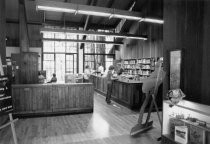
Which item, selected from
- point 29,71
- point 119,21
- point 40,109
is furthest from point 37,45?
point 40,109

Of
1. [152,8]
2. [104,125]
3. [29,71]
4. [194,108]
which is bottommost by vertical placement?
[104,125]

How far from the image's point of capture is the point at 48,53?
15180mm

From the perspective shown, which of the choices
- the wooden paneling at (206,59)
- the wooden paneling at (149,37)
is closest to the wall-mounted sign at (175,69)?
the wooden paneling at (206,59)

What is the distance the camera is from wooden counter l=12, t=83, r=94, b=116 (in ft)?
18.2

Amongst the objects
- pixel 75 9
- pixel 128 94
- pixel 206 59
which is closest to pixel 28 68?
pixel 75 9

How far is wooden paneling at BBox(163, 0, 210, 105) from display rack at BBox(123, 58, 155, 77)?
26.2 ft

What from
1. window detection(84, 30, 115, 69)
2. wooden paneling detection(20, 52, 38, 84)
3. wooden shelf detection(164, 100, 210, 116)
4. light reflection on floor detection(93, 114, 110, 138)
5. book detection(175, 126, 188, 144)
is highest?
window detection(84, 30, 115, 69)

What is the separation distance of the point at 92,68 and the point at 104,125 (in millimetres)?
11821

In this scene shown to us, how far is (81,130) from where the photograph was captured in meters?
4.47

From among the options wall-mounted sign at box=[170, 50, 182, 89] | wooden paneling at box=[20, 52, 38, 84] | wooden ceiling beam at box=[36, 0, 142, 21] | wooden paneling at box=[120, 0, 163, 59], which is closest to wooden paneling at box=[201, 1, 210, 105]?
wall-mounted sign at box=[170, 50, 182, 89]

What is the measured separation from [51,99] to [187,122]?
173 inches

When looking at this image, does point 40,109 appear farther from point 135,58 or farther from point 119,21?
point 119,21

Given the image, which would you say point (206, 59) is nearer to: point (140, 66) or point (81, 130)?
point (81, 130)

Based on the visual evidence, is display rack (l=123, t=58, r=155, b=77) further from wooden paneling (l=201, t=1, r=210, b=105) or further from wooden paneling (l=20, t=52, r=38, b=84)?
wooden paneling (l=201, t=1, r=210, b=105)
